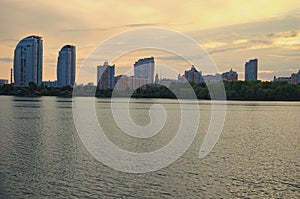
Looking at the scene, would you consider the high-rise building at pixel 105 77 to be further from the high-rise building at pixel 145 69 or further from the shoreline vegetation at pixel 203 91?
the high-rise building at pixel 145 69

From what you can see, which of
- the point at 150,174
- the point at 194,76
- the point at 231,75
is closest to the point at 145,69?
the point at 194,76

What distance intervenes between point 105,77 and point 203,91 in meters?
64.5

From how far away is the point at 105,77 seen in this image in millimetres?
181375

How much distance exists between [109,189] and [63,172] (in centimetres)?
360

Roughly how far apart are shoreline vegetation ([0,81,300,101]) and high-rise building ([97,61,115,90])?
4.25 m

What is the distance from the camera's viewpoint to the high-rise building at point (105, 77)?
6932 inches

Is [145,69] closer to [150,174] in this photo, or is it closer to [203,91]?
[203,91]

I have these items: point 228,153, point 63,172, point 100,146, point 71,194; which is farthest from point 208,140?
point 71,194

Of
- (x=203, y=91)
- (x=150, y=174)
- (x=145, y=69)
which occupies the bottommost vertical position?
(x=150, y=174)

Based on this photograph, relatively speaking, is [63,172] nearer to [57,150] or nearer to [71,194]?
[71,194]

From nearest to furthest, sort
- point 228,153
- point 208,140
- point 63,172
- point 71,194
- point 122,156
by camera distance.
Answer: point 71,194, point 63,172, point 122,156, point 228,153, point 208,140

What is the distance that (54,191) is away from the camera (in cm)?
1495

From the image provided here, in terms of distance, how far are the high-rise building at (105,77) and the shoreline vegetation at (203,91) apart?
425cm

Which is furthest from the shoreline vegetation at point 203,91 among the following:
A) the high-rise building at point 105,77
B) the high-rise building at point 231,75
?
the high-rise building at point 231,75
